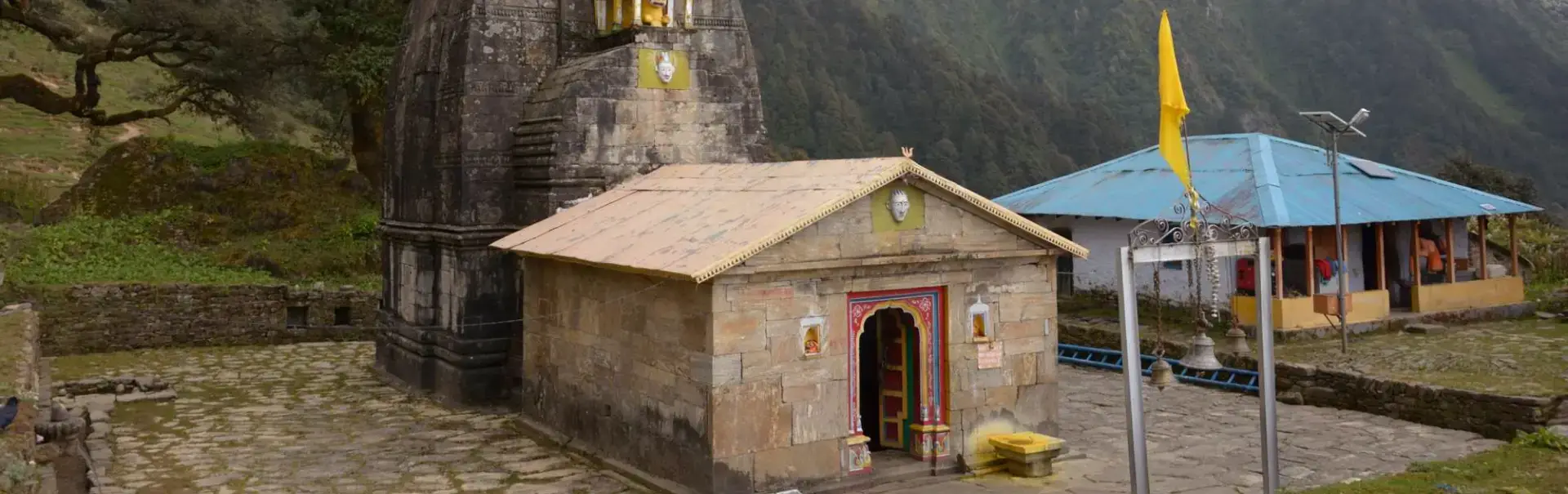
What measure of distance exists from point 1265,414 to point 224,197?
2166 centimetres

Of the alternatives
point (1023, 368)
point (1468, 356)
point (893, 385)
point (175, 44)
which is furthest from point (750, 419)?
point (175, 44)

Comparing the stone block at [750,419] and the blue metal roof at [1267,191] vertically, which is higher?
the blue metal roof at [1267,191]

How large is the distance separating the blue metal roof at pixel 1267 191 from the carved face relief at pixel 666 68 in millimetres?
7543

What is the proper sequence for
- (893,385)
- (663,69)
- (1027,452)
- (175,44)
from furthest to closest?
(175,44) → (663,69) → (893,385) → (1027,452)

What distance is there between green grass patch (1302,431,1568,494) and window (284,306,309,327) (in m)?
17.4

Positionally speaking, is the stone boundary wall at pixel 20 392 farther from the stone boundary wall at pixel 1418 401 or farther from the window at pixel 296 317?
the stone boundary wall at pixel 1418 401

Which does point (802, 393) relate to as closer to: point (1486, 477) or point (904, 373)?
point (904, 373)

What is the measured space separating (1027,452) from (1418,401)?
16.9ft

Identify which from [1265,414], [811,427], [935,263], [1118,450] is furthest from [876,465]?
[1265,414]

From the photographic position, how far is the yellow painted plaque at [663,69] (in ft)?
48.6

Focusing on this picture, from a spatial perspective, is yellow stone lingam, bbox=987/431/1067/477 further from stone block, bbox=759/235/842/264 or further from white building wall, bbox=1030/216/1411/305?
white building wall, bbox=1030/216/1411/305

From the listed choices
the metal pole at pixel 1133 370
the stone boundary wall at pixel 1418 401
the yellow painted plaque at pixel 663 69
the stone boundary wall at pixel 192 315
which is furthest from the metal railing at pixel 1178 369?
the stone boundary wall at pixel 192 315

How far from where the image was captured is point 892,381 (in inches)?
471

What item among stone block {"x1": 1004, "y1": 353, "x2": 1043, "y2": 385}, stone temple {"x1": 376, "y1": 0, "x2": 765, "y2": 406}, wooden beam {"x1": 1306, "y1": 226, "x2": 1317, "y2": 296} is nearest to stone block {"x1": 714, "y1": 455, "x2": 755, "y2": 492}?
stone block {"x1": 1004, "y1": 353, "x2": 1043, "y2": 385}
